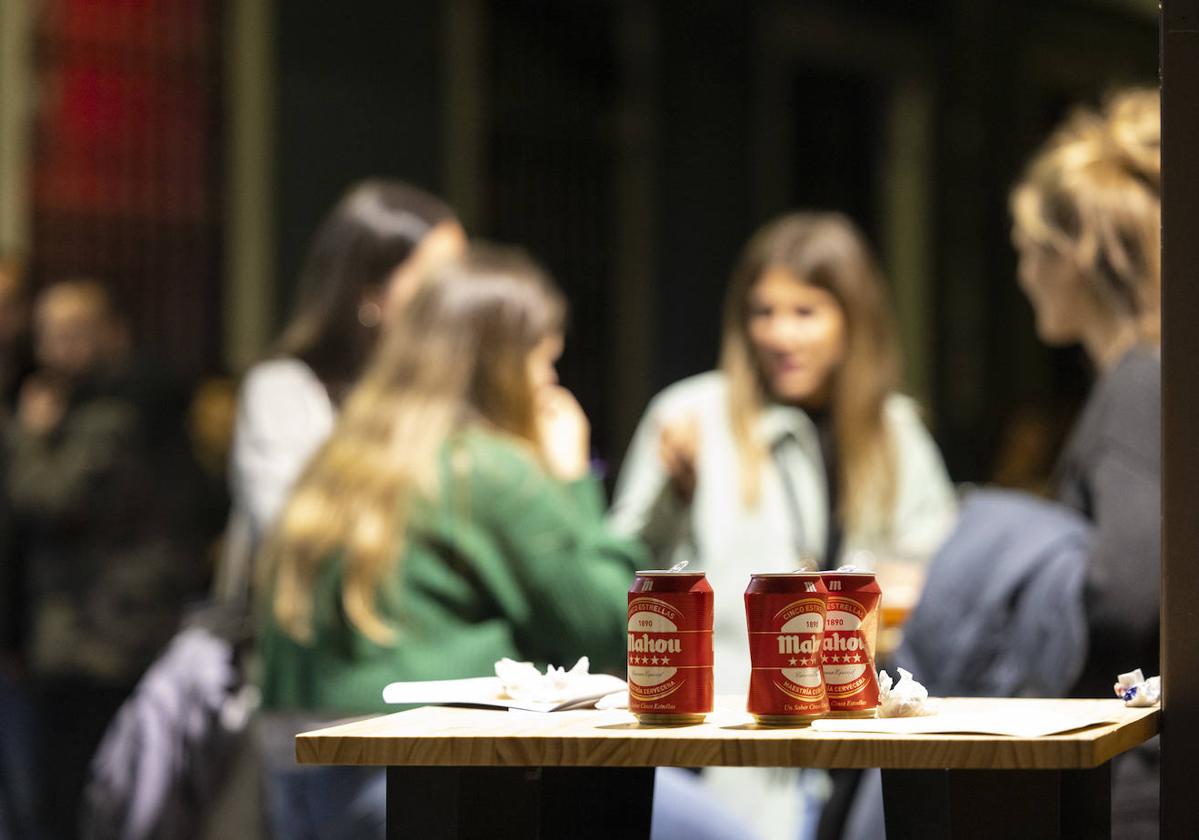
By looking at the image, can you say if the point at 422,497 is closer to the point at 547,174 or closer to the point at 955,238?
the point at 547,174

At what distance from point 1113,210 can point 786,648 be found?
157 cm

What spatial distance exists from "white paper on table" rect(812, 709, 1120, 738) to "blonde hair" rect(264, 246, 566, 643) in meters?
1.43

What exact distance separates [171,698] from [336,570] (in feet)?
2.14

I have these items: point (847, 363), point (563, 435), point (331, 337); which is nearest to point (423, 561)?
point (563, 435)

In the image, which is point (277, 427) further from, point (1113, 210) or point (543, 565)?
point (1113, 210)

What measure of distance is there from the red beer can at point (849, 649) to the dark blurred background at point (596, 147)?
530 centimetres

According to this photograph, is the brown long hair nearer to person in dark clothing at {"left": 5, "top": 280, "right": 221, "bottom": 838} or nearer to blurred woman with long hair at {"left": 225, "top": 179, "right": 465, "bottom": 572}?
blurred woman with long hair at {"left": 225, "top": 179, "right": 465, "bottom": 572}

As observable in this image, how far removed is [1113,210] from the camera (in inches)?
127

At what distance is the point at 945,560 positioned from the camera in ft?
10.8

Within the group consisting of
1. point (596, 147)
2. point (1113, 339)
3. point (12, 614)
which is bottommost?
point (12, 614)

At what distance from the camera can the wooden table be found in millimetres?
1819

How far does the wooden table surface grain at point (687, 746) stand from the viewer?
181cm

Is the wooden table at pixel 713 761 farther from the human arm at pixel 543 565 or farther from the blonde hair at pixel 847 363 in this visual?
the blonde hair at pixel 847 363

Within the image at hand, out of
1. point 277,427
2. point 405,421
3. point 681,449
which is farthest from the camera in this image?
point 681,449
